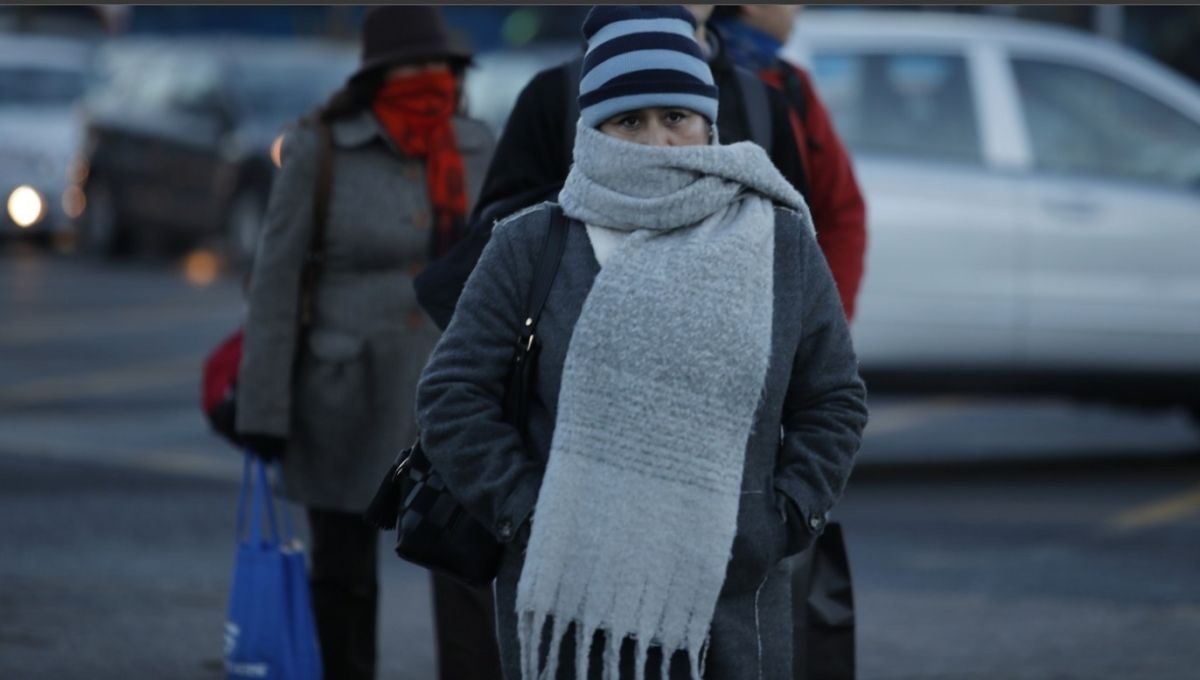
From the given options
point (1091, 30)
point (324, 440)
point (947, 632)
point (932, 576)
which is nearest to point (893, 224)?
point (932, 576)

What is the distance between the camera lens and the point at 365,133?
559 centimetres

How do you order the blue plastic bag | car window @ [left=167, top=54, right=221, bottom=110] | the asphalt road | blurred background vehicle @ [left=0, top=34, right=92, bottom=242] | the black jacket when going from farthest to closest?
blurred background vehicle @ [left=0, top=34, right=92, bottom=242]
car window @ [left=167, top=54, right=221, bottom=110]
the asphalt road
the blue plastic bag
the black jacket

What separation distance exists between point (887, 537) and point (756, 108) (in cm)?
445

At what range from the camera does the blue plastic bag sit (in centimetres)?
548

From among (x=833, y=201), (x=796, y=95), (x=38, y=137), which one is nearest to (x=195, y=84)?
(x=38, y=137)

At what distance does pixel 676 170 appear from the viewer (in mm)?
3461

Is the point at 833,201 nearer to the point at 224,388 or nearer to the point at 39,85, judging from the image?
the point at 224,388

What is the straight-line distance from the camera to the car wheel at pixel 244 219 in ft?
65.1

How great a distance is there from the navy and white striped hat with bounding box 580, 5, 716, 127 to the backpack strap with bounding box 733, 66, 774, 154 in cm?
105

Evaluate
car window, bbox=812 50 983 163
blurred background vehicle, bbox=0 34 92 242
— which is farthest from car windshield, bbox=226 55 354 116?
car window, bbox=812 50 983 163

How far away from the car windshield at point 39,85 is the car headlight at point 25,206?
3.99 ft

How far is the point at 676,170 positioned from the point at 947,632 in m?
4.04

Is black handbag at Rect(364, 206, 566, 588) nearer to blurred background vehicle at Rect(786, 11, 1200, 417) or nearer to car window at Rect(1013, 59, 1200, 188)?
blurred background vehicle at Rect(786, 11, 1200, 417)

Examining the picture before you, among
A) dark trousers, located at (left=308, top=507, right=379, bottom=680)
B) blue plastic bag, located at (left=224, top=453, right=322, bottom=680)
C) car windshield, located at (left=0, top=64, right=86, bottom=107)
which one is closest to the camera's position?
blue plastic bag, located at (left=224, top=453, right=322, bottom=680)
